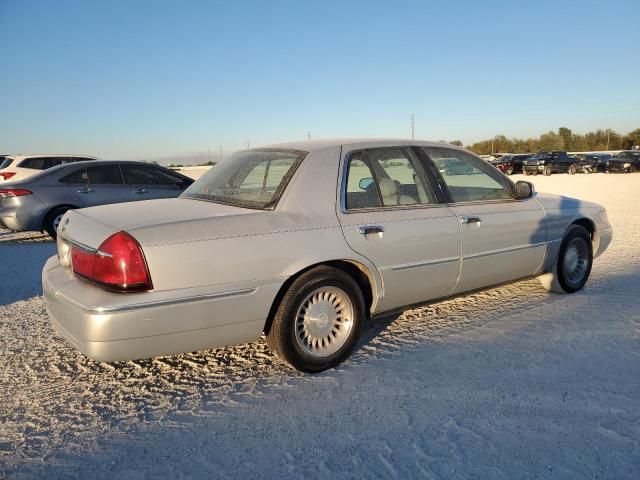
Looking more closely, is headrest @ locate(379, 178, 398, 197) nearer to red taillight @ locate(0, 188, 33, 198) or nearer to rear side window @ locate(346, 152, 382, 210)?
rear side window @ locate(346, 152, 382, 210)

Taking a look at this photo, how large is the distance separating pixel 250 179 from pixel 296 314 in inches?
44.2

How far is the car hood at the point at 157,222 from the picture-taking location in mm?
2764

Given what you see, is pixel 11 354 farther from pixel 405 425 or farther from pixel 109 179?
pixel 109 179

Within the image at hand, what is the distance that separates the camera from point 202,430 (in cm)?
263

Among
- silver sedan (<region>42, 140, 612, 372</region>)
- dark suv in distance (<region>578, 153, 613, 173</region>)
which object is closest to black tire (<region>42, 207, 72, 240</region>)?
silver sedan (<region>42, 140, 612, 372</region>)

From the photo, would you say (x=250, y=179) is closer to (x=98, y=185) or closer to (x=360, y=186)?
(x=360, y=186)

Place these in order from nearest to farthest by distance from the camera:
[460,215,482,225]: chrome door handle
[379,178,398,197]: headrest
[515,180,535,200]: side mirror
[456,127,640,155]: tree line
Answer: [379,178,398,197]: headrest, [460,215,482,225]: chrome door handle, [515,180,535,200]: side mirror, [456,127,640,155]: tree line

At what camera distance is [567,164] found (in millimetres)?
33719

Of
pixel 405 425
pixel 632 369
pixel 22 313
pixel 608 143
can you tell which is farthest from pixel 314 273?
pixel 608 143

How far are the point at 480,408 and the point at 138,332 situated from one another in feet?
6.28

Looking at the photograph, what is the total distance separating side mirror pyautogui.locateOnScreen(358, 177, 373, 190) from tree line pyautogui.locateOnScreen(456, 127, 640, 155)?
72.6m

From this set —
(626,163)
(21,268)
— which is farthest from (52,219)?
(626,163)

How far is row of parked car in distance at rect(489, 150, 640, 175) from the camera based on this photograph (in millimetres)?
31500

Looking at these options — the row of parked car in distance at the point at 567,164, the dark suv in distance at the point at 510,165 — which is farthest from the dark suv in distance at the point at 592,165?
the dark suv in distance at the point at 510,165
